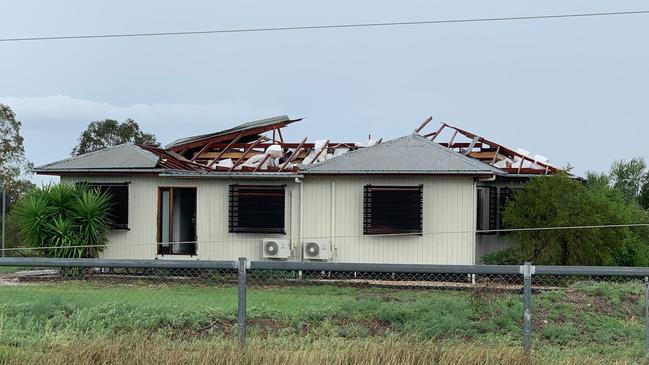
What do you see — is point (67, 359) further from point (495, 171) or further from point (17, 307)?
point (495, 171)

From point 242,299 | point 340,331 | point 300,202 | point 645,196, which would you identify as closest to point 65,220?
point 300,202

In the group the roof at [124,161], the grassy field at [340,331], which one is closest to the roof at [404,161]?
the roof at [124,161]

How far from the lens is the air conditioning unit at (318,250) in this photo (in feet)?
62.1

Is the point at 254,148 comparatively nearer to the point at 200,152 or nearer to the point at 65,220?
the point at 200,152

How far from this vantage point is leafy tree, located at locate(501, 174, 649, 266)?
17.6 metres

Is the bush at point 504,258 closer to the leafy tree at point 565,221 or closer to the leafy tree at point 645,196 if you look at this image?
the leafy tree at point 565,221

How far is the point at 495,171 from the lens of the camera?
18.3 m

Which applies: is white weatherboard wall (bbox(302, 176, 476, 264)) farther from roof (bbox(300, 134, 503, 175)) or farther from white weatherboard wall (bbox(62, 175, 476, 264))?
roof (bbox(300, 134, 503, 175))

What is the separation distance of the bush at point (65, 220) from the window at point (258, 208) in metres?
3.13

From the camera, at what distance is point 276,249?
19094 millimetres

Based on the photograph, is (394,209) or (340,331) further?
(394,209)

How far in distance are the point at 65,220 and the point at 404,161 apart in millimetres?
7952

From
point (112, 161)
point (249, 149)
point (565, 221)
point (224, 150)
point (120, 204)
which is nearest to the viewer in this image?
point (565, 221)

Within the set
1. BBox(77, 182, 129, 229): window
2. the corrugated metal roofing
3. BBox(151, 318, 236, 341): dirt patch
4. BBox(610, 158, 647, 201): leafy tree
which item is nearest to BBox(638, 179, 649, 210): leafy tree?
BBox(610, 158, 647, 201): leafy tree
